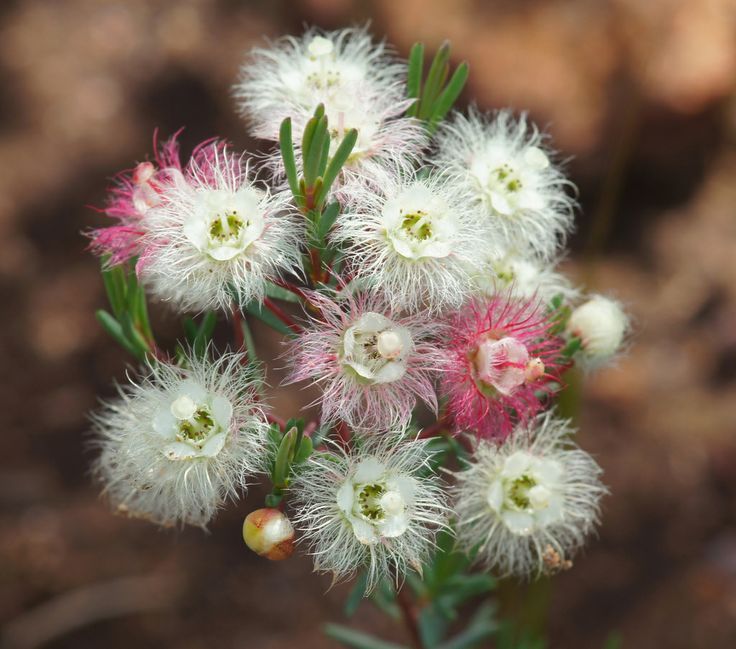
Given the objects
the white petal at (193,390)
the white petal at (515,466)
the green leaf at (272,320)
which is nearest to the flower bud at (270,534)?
the white petal at (193,390)

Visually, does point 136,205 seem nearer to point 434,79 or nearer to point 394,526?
point 434,79

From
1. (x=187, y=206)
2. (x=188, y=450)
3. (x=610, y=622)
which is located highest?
(x=187, y=206)

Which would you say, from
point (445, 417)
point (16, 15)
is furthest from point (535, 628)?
point (16, 15)

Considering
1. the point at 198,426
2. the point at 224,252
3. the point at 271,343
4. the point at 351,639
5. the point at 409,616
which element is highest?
the point at 224,252

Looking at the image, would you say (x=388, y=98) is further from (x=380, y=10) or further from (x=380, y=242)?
(x=380, y=10)

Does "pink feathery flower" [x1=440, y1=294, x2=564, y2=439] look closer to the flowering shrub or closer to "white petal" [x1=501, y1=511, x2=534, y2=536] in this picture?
the flowering shrub

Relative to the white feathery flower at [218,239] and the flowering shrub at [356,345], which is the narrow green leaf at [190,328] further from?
the white feathery flower at [218,239]

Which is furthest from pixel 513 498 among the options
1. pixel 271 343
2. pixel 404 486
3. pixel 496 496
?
pixel 271 343

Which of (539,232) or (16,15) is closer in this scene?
(539,232)
